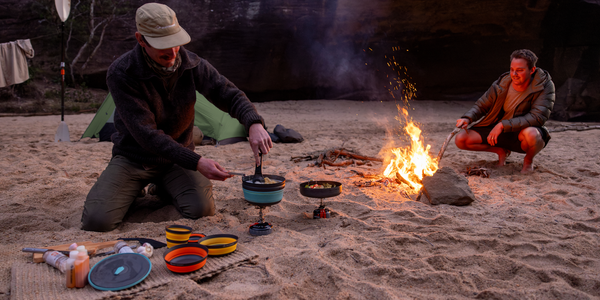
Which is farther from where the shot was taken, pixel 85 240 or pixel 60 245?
pixel 85 240

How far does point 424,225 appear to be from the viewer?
2707 millimetres

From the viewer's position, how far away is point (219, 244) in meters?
2.13

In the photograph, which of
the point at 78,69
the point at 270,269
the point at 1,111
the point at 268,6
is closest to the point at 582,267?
the point at 270,269

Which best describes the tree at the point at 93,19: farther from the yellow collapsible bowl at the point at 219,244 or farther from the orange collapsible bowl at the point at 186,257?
the orange collapsible bowl at the point at 186,257

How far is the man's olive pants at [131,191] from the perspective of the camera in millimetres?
2615

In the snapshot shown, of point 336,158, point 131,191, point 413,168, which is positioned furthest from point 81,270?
point 336,158

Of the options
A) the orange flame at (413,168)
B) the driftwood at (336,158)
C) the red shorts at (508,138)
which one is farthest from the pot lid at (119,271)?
the red shorts at (508,138)

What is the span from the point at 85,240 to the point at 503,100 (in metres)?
4.42

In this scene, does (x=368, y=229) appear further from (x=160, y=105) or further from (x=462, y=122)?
(x=462, y=122)

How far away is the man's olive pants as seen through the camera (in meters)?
2.62

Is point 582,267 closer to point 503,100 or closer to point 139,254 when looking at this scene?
point 139,254

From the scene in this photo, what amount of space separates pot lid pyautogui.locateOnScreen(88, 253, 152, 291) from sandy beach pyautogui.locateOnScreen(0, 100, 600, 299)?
0.12 metres

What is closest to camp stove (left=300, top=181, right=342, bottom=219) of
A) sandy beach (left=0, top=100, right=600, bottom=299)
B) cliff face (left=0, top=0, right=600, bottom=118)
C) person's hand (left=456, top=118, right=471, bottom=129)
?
sandy beach (left=0, top=100, right=600, bottom=299)

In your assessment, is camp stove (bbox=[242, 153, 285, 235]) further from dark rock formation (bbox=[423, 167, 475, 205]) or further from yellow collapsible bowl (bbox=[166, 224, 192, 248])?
dark rock formation (bbox=[423, 167, 475, 205])
